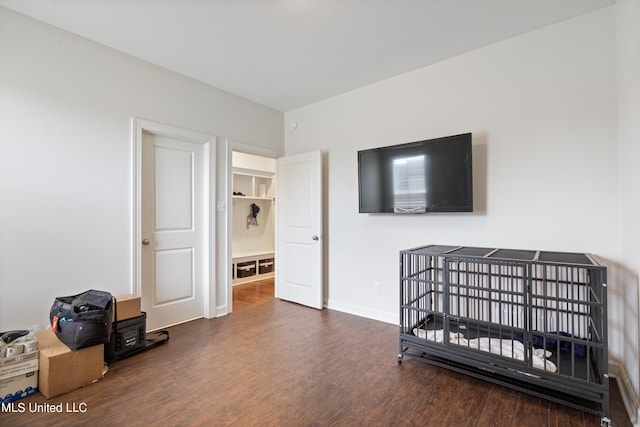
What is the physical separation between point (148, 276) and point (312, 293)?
1892mm

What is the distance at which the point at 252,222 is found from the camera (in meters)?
5.62

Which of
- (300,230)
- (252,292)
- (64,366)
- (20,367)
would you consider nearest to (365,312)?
(300,230)

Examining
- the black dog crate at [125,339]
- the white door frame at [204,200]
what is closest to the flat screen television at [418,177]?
the white door frame at [204,200]

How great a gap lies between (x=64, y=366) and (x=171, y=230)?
152 cm

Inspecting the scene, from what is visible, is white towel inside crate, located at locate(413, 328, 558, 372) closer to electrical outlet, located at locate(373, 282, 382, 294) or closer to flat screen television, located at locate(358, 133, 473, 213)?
electrical outlet, located at locate(373, 282, 382, 294)

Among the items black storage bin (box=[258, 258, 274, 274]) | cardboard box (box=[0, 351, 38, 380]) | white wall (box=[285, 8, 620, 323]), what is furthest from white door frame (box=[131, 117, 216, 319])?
black storage bin (box=[258, 258, 274, 274])

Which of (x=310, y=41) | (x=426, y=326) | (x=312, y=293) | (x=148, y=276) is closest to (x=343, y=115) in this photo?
(x=310, y=41)

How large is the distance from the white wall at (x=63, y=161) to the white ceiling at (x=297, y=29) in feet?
0.73

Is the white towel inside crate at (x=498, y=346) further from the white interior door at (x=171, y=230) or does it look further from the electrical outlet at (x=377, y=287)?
the white interior door at (x=171, y=230)

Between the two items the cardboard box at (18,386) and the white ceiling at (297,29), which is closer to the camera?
the cardboard box at (18,386)

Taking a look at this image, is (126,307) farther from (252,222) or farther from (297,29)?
(252,222)

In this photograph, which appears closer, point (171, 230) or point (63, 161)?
point (63, 161)

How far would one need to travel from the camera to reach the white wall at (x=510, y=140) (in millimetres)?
2203

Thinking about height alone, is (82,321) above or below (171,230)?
below
